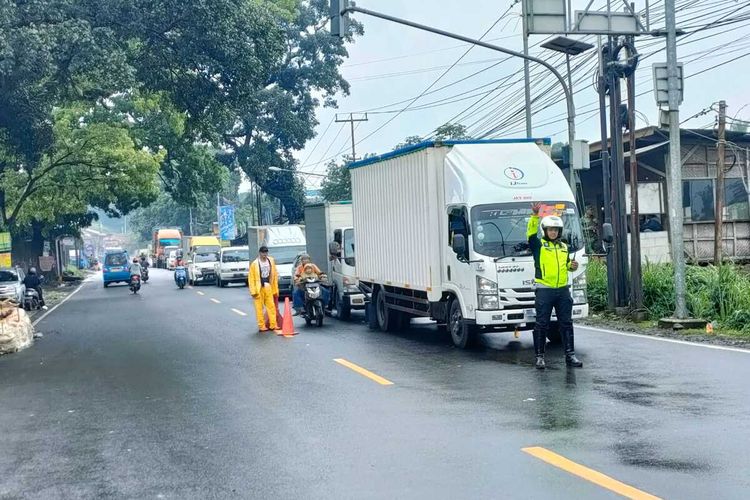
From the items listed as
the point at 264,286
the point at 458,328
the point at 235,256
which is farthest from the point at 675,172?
the point at 235,256

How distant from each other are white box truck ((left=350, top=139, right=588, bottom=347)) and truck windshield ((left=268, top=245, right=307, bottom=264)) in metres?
16.0

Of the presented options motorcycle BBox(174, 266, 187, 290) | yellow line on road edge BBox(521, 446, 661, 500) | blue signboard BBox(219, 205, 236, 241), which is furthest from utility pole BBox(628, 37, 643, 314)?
blue signboard BBox(219, 205, 236, 241)

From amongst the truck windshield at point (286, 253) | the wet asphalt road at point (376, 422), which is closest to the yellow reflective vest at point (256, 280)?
the wet asphalt road at point (376, 422)

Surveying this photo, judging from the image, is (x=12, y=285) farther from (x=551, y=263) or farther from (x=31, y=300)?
(x=551, y=263)

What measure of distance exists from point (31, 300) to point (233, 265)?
1048 cm

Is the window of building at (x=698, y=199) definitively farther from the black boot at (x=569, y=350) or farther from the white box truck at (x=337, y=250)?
the black boot at (x=569, y=350)

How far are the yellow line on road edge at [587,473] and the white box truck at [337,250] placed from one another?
12.5 metres

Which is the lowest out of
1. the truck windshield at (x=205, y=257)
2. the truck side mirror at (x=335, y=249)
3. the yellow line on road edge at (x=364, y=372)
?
the yellow line on road edge at (x=364, y=372)

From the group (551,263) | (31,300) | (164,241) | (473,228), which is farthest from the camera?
(164,241)

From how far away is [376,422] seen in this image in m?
8.04

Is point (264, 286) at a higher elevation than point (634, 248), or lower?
lower

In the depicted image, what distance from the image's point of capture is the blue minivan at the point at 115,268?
1797 inches

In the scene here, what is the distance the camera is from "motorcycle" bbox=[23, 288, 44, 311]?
1131 inches

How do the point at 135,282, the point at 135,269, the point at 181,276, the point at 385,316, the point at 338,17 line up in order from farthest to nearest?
the point at 181,276
the point at 135,269
the point at 135,282
the point at 385,316
the point at 338,17
